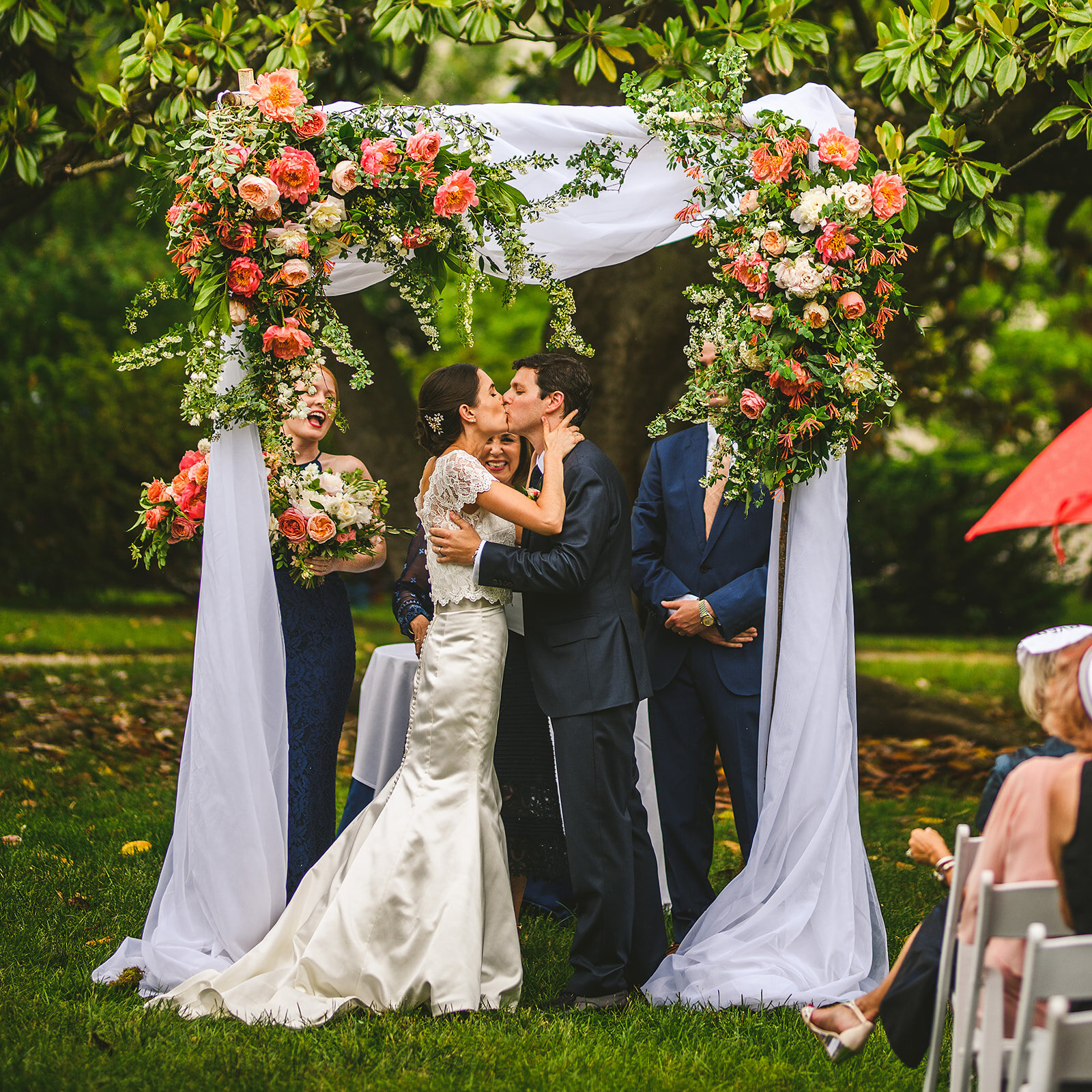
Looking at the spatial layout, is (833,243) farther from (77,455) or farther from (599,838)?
(77,455)

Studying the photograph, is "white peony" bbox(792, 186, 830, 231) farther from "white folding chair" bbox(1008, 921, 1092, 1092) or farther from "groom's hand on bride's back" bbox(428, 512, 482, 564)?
"white folding chair" bbox(1008, 921, 1092, 1092)

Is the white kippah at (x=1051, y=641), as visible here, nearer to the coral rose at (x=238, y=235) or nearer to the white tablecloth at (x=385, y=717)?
the white tablecloth at (x=385, y=717)

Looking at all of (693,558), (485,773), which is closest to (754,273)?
(693,558)

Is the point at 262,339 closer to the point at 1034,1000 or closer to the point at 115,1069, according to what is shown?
the point at 115,1069

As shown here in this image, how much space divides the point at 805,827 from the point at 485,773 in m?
1.21

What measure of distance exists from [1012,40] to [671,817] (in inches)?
143

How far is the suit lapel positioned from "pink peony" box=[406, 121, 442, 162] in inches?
60.8

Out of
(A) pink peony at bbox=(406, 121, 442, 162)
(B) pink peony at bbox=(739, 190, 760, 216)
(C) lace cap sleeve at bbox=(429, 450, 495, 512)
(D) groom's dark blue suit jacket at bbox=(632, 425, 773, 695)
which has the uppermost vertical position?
(A) pink peony at bbox=(406, 121, 442, 162)

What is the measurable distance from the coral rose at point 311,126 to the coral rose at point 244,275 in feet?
1.54

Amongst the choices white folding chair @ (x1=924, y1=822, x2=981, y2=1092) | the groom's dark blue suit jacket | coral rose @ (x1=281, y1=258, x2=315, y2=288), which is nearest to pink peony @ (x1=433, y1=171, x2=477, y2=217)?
coral rose @ (x1=281, y1=258, x2=315, y2=288)

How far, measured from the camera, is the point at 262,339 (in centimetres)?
409

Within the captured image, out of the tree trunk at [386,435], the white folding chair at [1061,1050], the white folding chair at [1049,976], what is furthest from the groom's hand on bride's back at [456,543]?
the tree trunk at [386,435]

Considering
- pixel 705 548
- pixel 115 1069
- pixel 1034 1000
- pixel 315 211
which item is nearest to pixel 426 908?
pixel 115 1069

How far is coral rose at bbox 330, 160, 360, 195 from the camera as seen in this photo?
4.02 m
